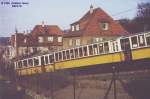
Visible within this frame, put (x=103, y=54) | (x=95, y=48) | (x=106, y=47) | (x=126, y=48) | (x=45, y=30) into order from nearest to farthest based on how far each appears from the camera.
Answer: (x=126, y=48) → (x=103, y=54) → (x=106, y=47) → (x=95, y=48) → (x=45, y=30)

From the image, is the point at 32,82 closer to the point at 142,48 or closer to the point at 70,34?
the point at 142,48

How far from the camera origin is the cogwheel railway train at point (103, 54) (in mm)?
20656

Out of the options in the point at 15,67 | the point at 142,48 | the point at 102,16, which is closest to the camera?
the point at 142,48

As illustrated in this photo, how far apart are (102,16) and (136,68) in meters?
23.5

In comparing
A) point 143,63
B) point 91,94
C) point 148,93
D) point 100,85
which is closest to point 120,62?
point 143,63

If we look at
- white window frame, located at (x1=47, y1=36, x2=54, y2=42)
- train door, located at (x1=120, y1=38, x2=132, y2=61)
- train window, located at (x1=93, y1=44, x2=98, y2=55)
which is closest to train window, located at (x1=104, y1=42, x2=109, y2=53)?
train window, located at (x1=93, y1=44, x2=98, y2=55)

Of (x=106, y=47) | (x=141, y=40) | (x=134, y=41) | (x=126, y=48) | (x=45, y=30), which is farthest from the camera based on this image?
(x=45, y=30)

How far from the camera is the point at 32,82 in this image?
19.1 metres

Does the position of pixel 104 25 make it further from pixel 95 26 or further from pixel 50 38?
pixel 50 38

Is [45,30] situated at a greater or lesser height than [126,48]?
greater

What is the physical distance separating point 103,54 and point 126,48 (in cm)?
173

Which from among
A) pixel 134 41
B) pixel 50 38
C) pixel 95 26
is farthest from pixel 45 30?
pixel 134 41

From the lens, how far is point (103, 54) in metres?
22.8

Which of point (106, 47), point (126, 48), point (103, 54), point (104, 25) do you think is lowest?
point (103, 54)
